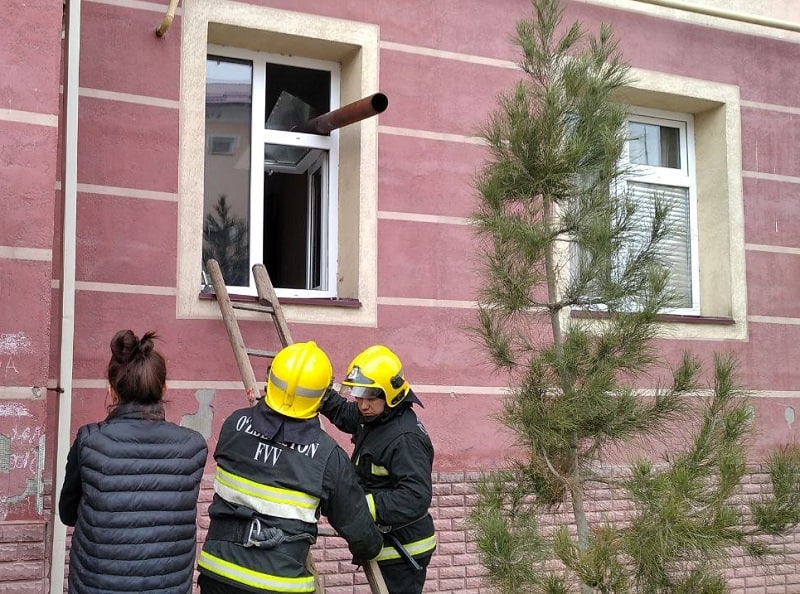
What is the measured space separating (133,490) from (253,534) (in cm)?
42

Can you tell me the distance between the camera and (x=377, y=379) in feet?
13.0

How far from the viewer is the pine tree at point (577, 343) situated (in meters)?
3.35

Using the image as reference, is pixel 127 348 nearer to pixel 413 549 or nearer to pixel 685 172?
pixel 413 549

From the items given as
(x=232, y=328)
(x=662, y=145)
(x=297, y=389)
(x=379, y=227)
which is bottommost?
(x=297, y=389)

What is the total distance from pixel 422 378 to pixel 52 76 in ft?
8.76

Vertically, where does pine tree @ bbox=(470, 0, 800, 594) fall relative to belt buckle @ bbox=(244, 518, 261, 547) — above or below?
above

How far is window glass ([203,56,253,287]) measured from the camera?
5805 mm

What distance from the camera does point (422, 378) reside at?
591 centimetres

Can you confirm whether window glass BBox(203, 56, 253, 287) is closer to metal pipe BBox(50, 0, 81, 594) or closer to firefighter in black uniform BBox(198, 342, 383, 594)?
metal pipe BBox(50, 0, 81, 594)

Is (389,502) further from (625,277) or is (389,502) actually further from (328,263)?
(328,263)

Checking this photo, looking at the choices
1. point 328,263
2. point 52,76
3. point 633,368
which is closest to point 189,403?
point 328,263

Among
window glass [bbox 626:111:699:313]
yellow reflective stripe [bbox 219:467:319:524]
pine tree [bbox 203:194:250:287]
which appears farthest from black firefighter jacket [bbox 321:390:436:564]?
window glass [bbox 626:111:699:313]

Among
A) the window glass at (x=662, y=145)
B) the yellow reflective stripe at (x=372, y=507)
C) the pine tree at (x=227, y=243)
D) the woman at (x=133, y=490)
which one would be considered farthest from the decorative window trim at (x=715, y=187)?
the woman at (x=133, y=490)

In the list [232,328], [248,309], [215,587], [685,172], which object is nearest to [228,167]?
[248,309]
